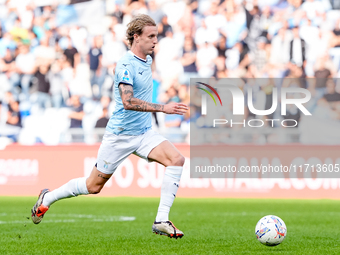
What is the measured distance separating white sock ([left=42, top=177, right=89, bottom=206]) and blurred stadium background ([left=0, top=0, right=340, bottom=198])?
6.76 metres

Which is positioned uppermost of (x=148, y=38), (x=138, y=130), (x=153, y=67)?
(x=153, y=67)

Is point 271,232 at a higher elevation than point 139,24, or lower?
lower

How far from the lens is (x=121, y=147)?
6027mm

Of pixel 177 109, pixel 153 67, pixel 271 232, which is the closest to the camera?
pixel 177 109

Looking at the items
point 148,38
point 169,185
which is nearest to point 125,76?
point 148,38

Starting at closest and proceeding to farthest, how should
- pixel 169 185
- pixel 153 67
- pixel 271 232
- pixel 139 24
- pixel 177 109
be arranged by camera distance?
pixel 177 109, pixel 271 232, pixel 139 24, pixel 169 185, pixel 153 67

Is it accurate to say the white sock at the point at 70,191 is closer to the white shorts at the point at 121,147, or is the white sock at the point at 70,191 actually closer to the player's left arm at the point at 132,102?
the white shorts at the point at 121,147

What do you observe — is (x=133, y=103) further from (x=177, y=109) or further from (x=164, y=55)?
(x=164, y=55)

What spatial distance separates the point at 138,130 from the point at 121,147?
253mm

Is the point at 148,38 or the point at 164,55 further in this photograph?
the point at 164,55

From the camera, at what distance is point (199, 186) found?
1330 cm

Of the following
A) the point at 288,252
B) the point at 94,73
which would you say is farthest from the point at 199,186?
the point at 288,252

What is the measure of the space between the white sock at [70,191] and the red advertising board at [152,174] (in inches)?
264

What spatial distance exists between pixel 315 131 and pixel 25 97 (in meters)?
7.57
